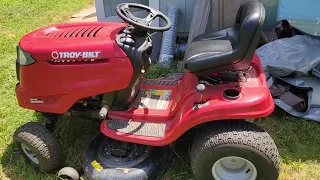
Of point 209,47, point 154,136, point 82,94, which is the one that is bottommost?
point 154,136

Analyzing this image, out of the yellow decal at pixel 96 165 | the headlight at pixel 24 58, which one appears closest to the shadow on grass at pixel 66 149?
the yellow decal at pixel 96 165

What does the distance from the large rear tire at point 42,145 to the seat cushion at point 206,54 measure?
1038mm

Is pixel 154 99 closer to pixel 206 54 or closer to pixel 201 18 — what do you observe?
pixel 206 54

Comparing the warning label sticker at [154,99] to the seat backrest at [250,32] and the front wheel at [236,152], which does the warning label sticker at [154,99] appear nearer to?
the front wheel at [236,152]

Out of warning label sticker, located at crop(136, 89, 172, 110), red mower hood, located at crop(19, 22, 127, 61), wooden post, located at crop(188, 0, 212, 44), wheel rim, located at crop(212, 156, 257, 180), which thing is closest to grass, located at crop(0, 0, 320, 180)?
wheel rim, located at crop(212, 156, 257, 180)

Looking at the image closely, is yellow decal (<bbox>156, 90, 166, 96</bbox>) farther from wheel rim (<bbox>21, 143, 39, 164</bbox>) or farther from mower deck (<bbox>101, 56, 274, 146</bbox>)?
wheel rim (<bbox>21, 143, 39, 164</bbox>)

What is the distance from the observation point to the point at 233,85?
2295 millimetres

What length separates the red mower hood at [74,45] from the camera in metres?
2.29

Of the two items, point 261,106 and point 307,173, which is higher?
point 261,106

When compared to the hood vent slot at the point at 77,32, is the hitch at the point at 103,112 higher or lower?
lower

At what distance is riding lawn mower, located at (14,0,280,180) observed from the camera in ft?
7.03

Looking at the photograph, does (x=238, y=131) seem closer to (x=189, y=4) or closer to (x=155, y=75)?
(x=155, y=75)

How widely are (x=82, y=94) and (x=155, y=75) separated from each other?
4.42 feet

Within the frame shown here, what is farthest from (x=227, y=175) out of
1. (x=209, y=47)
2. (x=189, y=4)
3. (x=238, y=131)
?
(x=189, y=4)
